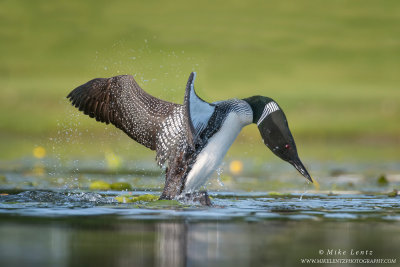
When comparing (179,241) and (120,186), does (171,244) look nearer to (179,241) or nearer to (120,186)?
(179,241)

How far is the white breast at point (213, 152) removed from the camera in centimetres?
824

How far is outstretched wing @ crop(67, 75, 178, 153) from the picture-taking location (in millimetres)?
8695

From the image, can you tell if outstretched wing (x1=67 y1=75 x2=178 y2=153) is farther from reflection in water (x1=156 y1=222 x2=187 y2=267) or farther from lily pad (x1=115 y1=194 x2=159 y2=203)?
reflection in water (x1=156 y1=222 x2=187 y2=267)

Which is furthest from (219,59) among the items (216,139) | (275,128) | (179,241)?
(179,241)

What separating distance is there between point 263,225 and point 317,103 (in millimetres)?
20781

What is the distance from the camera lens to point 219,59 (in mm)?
38031

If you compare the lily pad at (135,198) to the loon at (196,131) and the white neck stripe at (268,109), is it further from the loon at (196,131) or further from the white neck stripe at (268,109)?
the white neck stripe at (268,109)

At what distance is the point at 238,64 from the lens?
37.7 meters

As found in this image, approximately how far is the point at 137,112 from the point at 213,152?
1106 millimetres

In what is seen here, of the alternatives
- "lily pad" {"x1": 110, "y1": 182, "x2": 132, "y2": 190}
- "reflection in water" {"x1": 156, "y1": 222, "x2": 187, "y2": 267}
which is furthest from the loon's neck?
"reflection in water" {"x1": 156, "y1": 222, "x2": 187, "y2": 267}

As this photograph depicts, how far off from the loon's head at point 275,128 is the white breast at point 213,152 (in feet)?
0.68

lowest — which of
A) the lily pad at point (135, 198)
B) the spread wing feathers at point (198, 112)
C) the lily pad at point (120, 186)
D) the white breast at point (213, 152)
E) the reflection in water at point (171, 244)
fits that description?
the reflection in water at point (171, 244)

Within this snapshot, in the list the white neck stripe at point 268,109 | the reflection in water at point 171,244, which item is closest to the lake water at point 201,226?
the reflection in water at point 171,244

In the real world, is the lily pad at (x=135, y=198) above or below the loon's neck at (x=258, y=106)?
below
